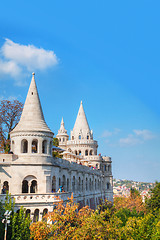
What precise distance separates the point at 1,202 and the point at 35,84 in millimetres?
14536

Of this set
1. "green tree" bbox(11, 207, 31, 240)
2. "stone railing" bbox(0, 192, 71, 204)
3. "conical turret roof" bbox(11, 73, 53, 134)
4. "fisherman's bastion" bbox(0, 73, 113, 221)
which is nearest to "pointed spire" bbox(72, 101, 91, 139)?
"fisherman's bastion" bbox(0, 73, 113, 221)

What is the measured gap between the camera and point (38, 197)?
100ft

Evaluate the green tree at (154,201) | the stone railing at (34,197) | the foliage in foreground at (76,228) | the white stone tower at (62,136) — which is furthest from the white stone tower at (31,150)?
the white stone tower at (62,136)

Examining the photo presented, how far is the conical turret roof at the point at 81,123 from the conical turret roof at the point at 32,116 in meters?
36.3

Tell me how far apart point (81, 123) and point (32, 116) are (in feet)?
127

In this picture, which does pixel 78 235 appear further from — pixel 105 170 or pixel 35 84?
pixel 105 170

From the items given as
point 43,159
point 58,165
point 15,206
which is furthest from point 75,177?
point 15,206

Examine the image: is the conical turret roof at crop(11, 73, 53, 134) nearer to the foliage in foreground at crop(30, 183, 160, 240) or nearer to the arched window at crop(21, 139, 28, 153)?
the arched window at crop(21, 139, 28, 153)

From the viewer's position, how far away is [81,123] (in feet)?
240

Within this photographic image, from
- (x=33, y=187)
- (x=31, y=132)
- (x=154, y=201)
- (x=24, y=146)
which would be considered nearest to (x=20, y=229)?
(x=33, y=187)

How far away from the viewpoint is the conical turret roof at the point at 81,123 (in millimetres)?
72188

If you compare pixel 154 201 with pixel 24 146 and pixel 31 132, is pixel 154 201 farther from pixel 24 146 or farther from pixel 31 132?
pixel 31 132

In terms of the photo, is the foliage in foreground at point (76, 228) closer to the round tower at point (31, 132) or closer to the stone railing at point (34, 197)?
the stone railing at point (34, 197)

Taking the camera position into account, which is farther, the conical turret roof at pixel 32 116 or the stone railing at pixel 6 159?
the conical turret roof at pixel 32 116
